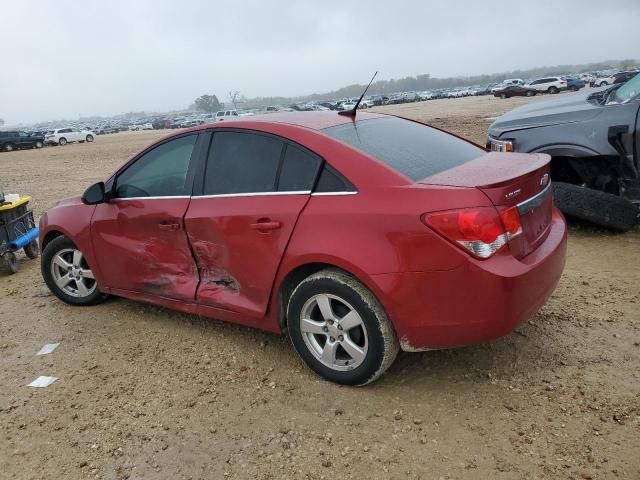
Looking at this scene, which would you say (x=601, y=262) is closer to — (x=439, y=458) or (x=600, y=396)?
(x=600, y=396)

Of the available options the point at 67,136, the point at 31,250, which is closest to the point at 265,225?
the point at 31,250

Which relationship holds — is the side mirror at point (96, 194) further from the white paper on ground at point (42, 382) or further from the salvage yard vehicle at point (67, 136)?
the salvage yard vehicle at point (67, 136)

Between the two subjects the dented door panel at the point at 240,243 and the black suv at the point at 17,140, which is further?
the black suv at the point at 17,140

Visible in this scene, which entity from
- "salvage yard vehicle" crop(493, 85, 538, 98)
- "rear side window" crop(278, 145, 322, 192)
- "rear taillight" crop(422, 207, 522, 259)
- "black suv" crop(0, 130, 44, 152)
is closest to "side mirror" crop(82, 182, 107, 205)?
"rear side window" crop(278, 145, 322, 192)

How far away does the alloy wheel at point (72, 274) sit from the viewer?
468 centimetres

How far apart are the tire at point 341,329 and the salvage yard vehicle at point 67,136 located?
42.4m

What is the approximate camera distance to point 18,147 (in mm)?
36406

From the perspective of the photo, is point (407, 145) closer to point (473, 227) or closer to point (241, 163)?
point (473, 227)


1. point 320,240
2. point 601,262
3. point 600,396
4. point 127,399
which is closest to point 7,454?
point 127,399

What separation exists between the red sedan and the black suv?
121 feet

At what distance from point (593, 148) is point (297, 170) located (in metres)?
3.58

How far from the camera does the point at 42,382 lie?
3.62 meters

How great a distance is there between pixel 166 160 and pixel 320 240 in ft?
5.34

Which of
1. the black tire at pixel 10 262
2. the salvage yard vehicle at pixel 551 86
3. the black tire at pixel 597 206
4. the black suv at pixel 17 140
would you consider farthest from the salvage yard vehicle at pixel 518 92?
the black tire at pixel 10 262
